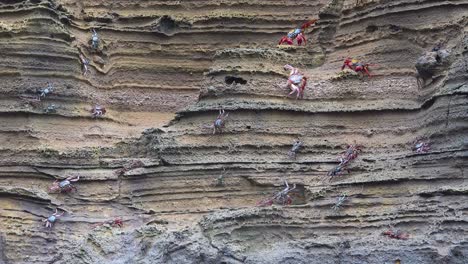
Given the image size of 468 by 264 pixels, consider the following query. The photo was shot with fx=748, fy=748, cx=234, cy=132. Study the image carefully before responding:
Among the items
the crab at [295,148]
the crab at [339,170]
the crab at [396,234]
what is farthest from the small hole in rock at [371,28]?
the crab at [396,234]

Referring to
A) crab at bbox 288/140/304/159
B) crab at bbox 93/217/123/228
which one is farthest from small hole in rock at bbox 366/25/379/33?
crab at bbox 93/217/123/228

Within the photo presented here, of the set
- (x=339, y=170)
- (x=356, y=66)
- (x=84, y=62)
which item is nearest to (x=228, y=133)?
(x=339, y=170)

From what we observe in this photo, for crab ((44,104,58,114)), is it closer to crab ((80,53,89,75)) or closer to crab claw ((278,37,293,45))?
crab ((80,53,89,75))

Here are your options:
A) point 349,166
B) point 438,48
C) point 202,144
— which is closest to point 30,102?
point 202,144

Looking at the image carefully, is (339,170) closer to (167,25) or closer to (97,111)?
(97,111)

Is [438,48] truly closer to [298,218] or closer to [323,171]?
[323,171]

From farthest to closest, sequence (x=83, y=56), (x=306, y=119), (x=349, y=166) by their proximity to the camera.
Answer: (x=83, y=56), (x=306, y=119), (x=349, y=166)
